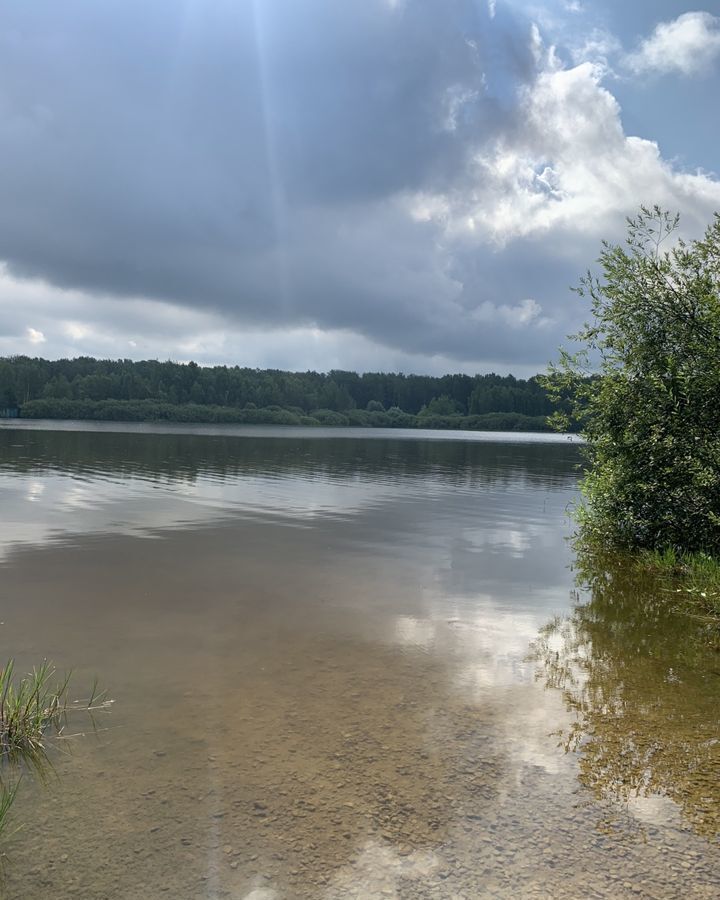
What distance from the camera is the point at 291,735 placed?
727 centimetres

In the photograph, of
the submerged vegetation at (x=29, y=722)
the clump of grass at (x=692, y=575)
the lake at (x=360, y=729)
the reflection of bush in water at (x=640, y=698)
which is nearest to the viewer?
the lake at (x=360, y=729)

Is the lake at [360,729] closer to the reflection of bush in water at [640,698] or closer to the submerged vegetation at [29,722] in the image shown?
the reflection of bush in water at [640,698]

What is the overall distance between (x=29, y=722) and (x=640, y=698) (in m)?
7.86

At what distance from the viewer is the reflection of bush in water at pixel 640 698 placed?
21.1ft

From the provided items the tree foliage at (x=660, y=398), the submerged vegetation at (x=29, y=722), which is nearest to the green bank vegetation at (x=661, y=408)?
the tree foliage at (x=660, y=398)

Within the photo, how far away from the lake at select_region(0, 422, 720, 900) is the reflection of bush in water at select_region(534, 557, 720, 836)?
0.05 m

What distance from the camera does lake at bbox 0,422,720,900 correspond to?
5.14 m

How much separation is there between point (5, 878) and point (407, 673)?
5787 millimetres

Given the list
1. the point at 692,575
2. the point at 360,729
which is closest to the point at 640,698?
the point at 360,729

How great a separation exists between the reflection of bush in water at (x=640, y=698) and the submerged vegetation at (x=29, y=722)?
5755 mm

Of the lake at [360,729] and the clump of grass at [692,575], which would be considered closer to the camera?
the lake at [360,729]

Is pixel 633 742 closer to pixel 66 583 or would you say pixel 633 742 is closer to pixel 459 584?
pixel 459 584

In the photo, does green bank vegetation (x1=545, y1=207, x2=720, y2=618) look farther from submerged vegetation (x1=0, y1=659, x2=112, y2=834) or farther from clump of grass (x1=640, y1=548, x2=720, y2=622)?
submerged vegetation (x1=0, y1=659, x2=112, y2=834)

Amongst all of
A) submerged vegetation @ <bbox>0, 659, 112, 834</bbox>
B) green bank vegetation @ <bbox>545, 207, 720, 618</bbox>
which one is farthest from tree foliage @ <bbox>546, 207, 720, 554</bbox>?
submerged vegetation @ <bbox>0, 659, 112, 834</bbox>
